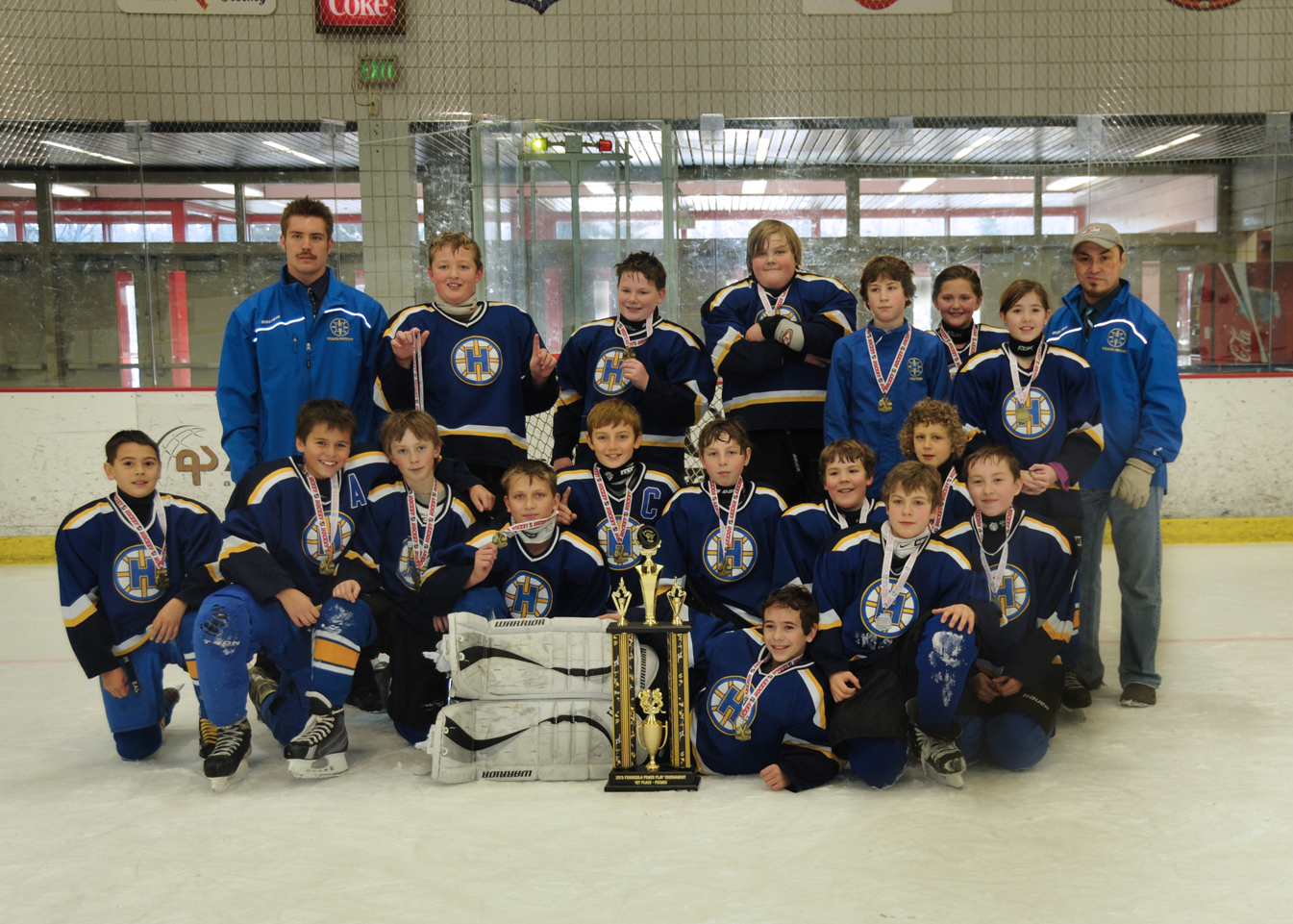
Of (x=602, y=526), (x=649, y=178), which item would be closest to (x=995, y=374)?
(x=602, y=526)

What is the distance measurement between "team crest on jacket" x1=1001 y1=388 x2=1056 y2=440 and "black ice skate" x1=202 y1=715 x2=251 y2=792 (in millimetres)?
2026

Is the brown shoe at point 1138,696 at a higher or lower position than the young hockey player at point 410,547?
lower

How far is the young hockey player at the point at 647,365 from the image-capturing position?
2734 mm

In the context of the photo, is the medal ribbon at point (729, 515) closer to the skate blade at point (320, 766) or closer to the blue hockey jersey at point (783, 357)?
the blue hockey jersey at point (783, 357)

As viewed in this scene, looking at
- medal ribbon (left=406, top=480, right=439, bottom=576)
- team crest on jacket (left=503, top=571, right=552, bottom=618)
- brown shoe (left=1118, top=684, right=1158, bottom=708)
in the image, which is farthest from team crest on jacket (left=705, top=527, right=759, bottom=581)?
brown shoe (left=1118, top=684, right=1158, bottom=708)

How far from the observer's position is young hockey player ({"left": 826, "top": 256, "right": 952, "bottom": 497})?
261 cm

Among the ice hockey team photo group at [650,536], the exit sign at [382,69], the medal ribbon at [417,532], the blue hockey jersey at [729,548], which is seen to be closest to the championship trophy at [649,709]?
the ice hockey team photo group at [650,536]

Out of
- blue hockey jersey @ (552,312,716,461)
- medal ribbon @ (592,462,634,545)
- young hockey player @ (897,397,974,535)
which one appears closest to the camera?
young hockey player @ (897,397,974,535)

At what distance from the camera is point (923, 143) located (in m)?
5.35

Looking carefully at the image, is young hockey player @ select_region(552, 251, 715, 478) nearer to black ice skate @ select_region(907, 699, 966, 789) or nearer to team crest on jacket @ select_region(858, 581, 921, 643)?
team crest on jacket @ select_region(858, 581, 921, 643)

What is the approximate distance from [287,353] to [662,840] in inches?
65.6

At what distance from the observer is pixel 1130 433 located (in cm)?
275

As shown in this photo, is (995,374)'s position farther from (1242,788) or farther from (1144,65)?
(1144,65)

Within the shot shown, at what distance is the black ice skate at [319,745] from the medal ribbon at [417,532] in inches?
14.8
